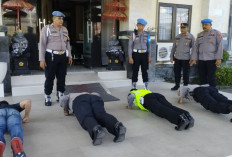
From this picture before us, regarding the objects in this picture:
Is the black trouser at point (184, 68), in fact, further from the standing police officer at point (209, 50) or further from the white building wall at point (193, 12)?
the white building wall at point (193, 12)

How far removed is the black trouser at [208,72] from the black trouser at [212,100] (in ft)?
4.27

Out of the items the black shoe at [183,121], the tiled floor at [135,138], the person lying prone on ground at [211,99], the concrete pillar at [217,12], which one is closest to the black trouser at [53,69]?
the tiled floor at [135,138]

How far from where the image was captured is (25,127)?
3287 mm

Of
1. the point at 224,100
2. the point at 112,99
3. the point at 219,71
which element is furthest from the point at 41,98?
the point at 219,71

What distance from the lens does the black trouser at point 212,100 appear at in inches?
138

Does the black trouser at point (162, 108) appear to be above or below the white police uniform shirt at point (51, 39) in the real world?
below

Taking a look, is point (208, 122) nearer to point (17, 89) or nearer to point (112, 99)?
point (112, 99)

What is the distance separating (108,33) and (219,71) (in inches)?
139

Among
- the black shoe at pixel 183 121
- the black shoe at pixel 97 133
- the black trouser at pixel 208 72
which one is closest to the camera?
the black shoe at pixel 97 133

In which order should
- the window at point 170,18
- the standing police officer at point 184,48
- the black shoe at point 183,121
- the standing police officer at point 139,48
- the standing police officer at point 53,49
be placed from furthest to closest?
the window at point 170,18, the standing police officer at point 184,48, the standing police officer at point 139,48, the standing police officer at point 53,49, the black shoe at point 183,121

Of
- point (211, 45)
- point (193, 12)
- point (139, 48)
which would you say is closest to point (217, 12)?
point (193, 12)

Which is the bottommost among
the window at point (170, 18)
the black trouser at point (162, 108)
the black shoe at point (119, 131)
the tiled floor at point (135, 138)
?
the tiled floor at point (135, 138)

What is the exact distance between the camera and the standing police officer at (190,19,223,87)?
502cm

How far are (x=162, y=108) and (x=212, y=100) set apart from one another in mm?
955
